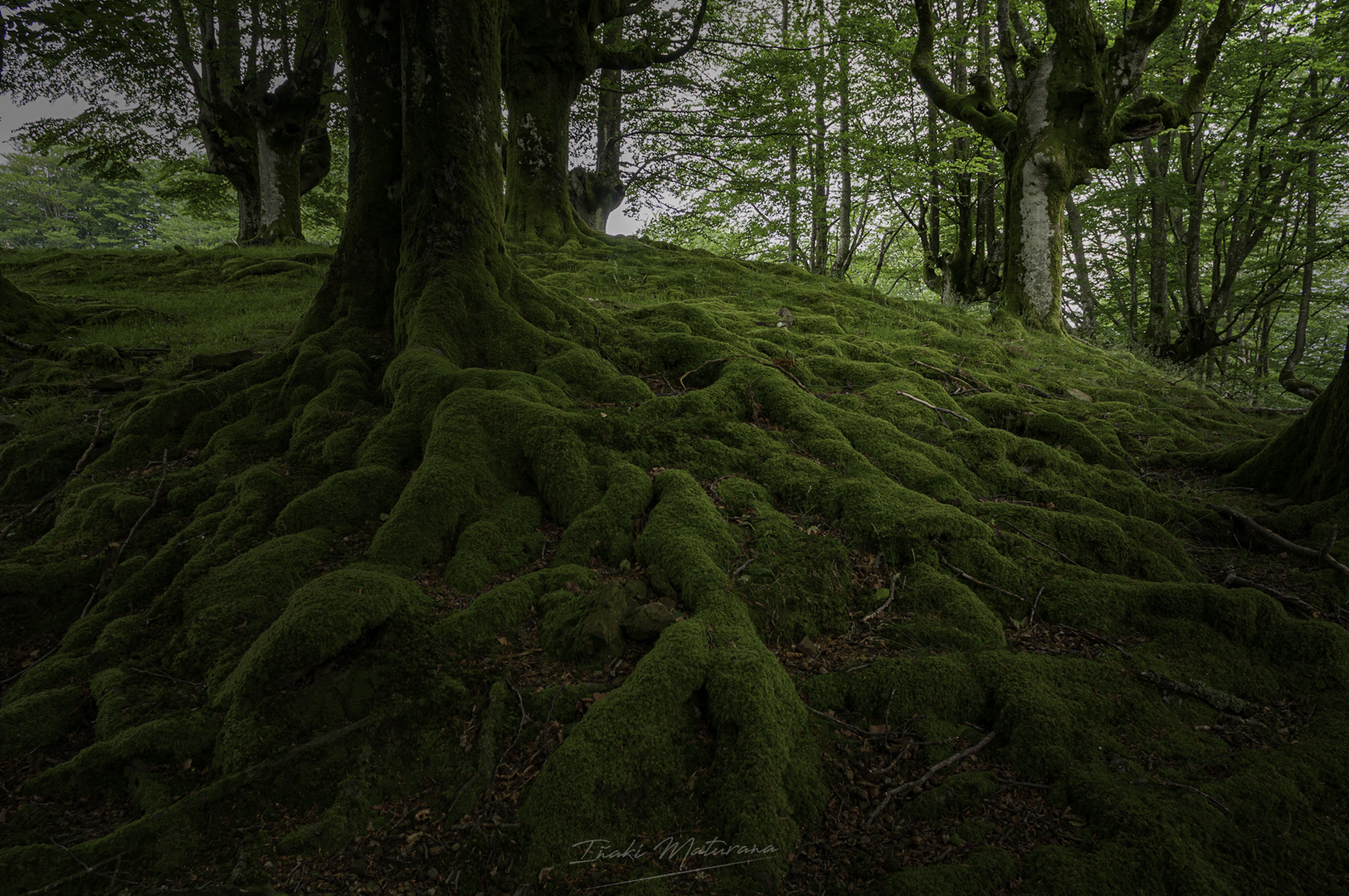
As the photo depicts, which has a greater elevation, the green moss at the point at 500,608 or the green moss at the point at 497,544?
the green moss at the point at 497,544

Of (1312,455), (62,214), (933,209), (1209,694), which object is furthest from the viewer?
(62,214)

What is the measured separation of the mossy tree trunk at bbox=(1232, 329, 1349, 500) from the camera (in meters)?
4.35

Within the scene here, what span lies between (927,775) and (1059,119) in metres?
11.9

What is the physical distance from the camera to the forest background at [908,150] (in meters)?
12.9

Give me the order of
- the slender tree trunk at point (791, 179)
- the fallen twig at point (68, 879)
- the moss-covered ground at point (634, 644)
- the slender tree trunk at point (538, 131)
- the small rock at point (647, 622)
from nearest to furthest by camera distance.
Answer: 1. the fallen twig at point (68, 879)
2. the moss-covered ground at point (634, 644)
3. the small rock at point (647, 622)
4. the slender tree trunk at point (538, 131)
5. the slender tree trunk at point (791, 179)

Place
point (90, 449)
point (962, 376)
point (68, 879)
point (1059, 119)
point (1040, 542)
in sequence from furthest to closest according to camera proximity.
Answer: point (1059, 119), point (962, 376), point (90, 449), point (1040, 542), point (68, 879)

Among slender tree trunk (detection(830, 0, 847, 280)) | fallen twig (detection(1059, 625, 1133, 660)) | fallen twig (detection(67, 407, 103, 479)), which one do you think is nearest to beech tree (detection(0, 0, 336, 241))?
fallen twig (detection(67, 407, 103, 479))

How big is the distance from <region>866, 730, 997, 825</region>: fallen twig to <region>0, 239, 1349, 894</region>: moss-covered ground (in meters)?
0.02

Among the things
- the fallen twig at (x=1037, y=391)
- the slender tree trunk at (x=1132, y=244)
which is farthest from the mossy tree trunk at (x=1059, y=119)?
the slender tree trunk at (x=1132, y=244)

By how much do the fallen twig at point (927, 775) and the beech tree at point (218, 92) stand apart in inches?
662

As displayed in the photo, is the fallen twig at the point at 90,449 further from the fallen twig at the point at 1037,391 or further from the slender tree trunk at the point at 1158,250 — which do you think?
the slender tree trunk at the point at 1158,250

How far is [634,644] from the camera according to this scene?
3150 mm

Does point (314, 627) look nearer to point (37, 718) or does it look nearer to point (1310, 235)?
point (37, 718)

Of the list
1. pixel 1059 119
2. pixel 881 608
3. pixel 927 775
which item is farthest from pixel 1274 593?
pixel 1059 119
